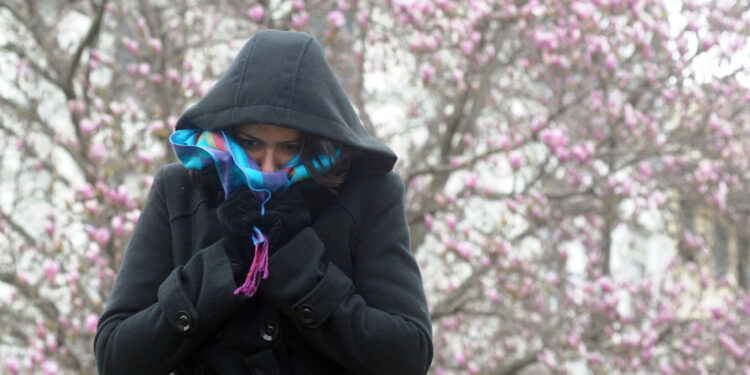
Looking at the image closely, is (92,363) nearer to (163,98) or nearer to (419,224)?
(163,98)

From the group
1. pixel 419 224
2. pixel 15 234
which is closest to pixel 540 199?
pixel 419 224

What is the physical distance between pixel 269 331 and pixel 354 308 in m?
0.20

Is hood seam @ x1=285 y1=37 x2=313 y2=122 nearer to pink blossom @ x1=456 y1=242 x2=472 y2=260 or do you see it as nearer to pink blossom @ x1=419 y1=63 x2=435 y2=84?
pink blossom @ x1=456 y1=242 x2=472 y2=260

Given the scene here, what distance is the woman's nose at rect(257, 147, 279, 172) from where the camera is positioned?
2014mm

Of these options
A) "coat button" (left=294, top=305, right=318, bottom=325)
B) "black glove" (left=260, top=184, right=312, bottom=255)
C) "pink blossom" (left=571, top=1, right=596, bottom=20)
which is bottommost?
"pink blossom" (left=571, top=1, right=596, bottom=20)

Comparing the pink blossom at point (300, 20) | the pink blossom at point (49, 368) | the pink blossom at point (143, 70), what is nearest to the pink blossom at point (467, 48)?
the pink blossom at point (300, 20)

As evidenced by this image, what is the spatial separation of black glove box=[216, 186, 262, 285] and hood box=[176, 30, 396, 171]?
170 millimetres

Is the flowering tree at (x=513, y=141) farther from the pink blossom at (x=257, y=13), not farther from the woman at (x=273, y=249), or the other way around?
the woman at (x=273, y=249)

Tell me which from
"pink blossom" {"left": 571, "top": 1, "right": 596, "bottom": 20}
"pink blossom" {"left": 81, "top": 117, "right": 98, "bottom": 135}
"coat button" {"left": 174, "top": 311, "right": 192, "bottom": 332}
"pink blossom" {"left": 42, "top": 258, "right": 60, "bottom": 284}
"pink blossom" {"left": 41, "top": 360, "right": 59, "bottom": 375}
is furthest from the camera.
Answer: "pink blossom" {"left": 571, "top": 1, "right": 596, "bottom": 20}

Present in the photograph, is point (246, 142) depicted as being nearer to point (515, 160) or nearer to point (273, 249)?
point (273, 249)

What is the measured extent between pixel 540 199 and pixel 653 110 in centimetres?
183

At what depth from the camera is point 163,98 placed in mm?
5906

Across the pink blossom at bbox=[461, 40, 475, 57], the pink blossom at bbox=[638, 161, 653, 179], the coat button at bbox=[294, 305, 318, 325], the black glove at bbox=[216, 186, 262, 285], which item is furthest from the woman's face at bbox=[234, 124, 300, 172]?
the pink blossom at bbox=[638, 161, 653, 179]

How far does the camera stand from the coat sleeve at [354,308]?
194cm
